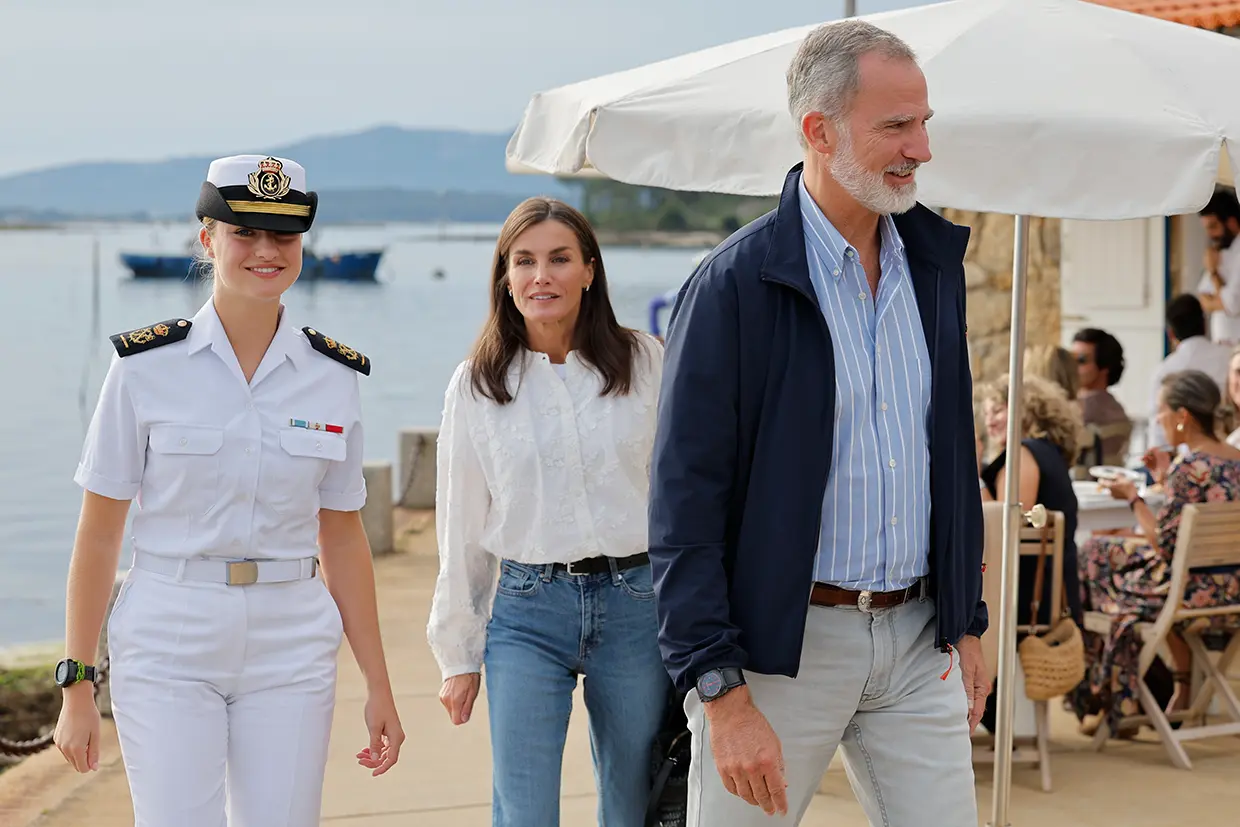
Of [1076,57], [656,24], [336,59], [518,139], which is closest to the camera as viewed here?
[1076,57]

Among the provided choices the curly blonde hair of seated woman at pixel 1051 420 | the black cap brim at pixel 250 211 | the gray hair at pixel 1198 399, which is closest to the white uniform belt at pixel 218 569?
the black cap brim at pixel 250 211

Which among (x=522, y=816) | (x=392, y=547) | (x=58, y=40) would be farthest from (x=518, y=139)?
(x=58, y=40)

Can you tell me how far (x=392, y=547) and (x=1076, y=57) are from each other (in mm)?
7198

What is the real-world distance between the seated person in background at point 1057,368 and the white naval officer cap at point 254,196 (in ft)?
16.1

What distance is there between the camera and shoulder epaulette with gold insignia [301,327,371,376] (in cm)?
306

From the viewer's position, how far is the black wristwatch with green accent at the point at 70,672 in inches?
111

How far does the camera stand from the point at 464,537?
3594 millimetres

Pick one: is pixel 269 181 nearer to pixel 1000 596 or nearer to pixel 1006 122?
pixel 1006 122

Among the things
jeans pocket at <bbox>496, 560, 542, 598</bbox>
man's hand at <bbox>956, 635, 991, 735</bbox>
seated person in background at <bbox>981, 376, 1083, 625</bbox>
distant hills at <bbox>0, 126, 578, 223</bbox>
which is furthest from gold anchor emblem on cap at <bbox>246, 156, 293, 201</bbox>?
distant hills at <bbox>0, 126, 578, 223</bbox>

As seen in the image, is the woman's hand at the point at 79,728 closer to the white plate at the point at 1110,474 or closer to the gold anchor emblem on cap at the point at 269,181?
the gold anchor emblem on cap at the point at 269,181

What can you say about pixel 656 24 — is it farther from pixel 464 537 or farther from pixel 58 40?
pixel 464 537

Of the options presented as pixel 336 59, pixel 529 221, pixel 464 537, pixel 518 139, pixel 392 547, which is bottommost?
pixel 392 547

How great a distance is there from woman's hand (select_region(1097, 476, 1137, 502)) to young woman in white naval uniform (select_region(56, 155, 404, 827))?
425 centimetres

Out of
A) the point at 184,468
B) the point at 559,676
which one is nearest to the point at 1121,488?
the point at 559,676
